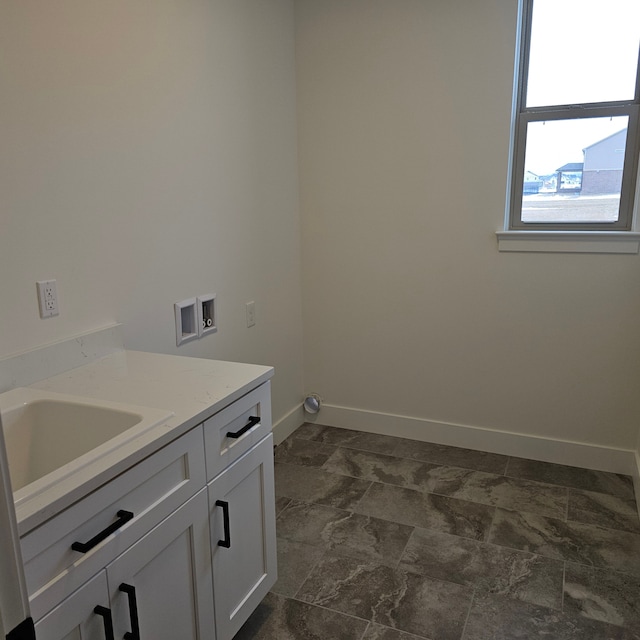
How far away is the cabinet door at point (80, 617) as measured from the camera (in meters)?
1.04

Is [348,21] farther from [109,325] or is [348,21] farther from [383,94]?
[109,325]

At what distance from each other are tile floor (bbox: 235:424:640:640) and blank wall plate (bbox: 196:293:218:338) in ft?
2.82

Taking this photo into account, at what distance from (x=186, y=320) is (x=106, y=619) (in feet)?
4.53

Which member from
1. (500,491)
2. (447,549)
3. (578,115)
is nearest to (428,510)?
(447,549)

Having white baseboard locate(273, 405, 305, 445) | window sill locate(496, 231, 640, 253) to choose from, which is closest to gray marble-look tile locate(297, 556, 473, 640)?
white baseboard locate(273, 405, 305, 445)

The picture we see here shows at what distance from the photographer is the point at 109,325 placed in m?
1.95

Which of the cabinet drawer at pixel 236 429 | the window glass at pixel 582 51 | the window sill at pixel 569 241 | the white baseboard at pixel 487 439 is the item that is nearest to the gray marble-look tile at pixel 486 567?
the white baseboard at pixel 487 439

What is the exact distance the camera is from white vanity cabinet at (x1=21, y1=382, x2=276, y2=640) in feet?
3.49

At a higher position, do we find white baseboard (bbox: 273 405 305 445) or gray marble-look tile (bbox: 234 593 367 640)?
white baseboard (bbox: 273 405 305 445)

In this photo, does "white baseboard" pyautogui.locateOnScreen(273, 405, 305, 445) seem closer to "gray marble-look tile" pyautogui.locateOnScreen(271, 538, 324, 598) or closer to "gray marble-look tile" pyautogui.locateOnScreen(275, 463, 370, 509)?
"gray marble-look tile" pyautogui.locateOnScreen(275, 463, 370, 509)

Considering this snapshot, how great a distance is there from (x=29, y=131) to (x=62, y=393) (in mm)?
755

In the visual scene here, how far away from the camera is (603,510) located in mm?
2512

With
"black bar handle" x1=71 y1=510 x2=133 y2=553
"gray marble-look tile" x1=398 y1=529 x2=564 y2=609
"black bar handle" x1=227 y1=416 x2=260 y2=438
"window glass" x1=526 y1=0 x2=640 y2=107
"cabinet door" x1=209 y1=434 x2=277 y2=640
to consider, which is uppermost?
"window glass" x1=526 y1=0 x2=640 y2=107

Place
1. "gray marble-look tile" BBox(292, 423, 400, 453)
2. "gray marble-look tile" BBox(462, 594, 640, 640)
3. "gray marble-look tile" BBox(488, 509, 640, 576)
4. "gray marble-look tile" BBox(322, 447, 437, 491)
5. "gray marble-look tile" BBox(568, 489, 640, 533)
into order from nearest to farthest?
"gray marble-look tile" BBox(462, 594, 640, 640) < "gray marble-look tile" BBox(488, 509, 640, 576) < "gray marble-look tile" BBox(568, 489, 640, 533) < "gray marble-look tile" BBox(322, 447, 437, 491) < "gray marble-look tile" BBox(292, 423, 400, 453)
